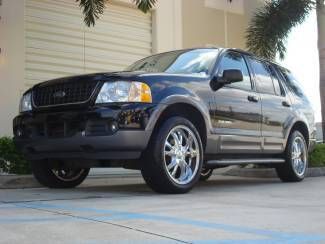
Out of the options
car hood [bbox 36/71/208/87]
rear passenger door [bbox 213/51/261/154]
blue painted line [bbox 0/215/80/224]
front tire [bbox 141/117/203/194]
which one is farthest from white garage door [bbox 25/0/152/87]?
blue painted line [bbox 0/215/80/224]

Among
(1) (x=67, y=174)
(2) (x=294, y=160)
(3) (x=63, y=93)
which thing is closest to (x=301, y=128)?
(2) (x=294, y=160)

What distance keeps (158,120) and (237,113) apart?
57.9 inches

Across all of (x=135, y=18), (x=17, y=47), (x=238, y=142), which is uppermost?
(x=135, y=18)

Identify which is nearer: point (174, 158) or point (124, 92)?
point (124, 92)

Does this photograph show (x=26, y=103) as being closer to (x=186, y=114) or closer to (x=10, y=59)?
(x=186, y=114)

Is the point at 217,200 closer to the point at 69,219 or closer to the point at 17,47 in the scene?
the point at 69,219

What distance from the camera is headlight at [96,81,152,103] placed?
20.9ft

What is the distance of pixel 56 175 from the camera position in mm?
7676

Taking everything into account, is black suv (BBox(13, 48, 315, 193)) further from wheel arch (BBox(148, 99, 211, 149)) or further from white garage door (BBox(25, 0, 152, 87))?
white garage door (BBox(25, 0, 152, 87))

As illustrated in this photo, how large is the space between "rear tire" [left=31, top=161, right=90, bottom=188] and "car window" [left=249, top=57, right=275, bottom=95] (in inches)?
105

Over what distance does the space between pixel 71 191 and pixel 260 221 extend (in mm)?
3115

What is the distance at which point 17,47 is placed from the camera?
11.2 m

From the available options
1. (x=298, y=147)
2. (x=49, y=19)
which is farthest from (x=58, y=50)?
(x=298, y=147)

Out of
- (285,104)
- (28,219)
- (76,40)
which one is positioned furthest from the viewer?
(76,40)
